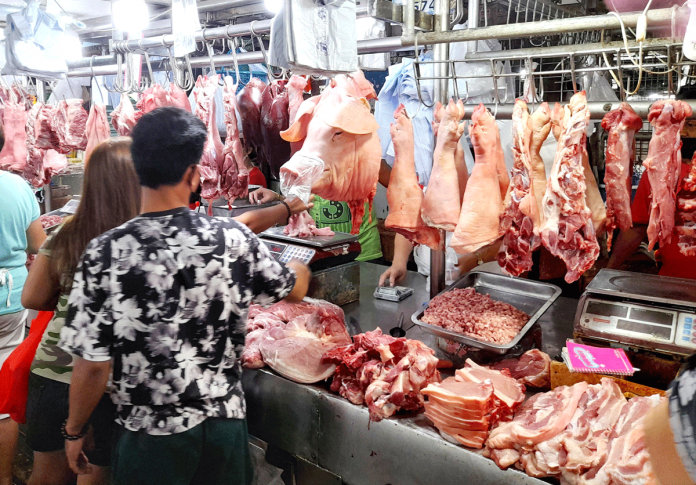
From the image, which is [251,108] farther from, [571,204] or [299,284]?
[571,204]

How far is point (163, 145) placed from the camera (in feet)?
5.89

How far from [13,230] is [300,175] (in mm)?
2165

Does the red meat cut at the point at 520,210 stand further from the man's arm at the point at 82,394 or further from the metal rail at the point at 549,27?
the man's arm at the point at 82,394

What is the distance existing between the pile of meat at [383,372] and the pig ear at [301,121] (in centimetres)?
106

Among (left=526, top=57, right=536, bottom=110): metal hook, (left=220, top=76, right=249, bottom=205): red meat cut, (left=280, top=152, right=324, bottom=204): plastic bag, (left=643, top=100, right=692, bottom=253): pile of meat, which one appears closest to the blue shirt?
(left=220, top=76, right=249, bottom=205): red meat cut

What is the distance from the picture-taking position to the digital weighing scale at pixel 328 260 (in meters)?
3.20

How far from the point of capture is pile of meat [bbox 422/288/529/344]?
2361mm

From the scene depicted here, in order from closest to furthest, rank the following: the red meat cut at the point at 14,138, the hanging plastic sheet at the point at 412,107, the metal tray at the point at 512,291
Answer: the metal tray at the point at 512,291
the hanging plastic sheet at the point at 412,107
the red meat cut at the point at 14,138

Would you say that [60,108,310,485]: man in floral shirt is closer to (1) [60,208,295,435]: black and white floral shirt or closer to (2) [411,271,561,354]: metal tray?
(1) [60,208,295,435]: black and white floral shirt

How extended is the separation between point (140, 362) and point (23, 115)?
3.91 meters

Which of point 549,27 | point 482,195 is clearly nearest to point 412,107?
point 482,195

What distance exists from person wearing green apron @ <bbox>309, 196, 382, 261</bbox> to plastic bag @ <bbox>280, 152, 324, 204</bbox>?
2.63 m

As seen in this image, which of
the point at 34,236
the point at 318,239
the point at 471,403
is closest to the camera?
the point at 471,403

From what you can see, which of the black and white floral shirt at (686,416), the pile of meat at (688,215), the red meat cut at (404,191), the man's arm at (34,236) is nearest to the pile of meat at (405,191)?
the red meat cut at (404,191)
